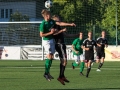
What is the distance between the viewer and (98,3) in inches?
2106

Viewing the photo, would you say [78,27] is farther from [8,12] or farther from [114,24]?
[8,12]

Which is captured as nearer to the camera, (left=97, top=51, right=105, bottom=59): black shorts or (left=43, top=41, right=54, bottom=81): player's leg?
(left=43, top=41, right=54, bottom=81): player's leg

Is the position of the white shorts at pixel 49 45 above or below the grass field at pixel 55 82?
above

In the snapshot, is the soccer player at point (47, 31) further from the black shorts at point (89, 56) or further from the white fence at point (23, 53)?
the white fence at point (23, 53)

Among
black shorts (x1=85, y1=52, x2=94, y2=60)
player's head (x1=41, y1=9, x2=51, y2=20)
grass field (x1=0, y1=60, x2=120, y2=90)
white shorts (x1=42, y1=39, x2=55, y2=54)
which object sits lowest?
grass field (x1=0, y1=60, x2=120, y2=90)

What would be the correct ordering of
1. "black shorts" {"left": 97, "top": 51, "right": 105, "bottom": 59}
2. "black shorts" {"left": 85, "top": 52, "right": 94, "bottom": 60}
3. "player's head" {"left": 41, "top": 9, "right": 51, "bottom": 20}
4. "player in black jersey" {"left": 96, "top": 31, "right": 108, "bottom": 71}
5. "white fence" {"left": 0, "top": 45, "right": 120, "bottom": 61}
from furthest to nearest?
"white fence" {"left": 0, "top": 45, "right": 120, "bottom": 61}, "black shorts" {"left": 97, "top": 51, "right": 105, "bottom": 59}, "player in black jersey" {"left": 96, "top": 31, "right": 108, "bottom": 71}, "black shorts" {"left": 85, "top": 52, "right": 94, "bottom": 60}, "player's head" {"left": 41, "top": 9, "right": 51, "bottom": 20}

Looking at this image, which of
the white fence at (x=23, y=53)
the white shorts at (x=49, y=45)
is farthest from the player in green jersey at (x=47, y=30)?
the white fence at (x=23, y=53)

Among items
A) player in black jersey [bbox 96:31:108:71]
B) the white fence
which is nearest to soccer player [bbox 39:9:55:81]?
player in black jersey [bbox 96:31:108:71]

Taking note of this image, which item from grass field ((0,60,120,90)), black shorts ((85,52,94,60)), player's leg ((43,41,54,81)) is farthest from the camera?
black shorts ((85,52,94,60))

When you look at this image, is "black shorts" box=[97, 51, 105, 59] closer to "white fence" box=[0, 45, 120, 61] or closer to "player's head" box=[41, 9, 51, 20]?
"player's head" box=[41, 9, 51, 20]

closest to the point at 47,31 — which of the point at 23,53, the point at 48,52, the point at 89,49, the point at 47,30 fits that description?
the point at 47,30

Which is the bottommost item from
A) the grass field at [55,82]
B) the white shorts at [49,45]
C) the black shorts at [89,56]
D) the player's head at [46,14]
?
the grass field at [55,82]

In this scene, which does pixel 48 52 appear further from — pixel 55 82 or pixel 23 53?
pixel 23 53

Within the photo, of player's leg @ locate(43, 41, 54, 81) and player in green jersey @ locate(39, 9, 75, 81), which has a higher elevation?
player in green jersey @ locate(39, 9, 75, 81)
